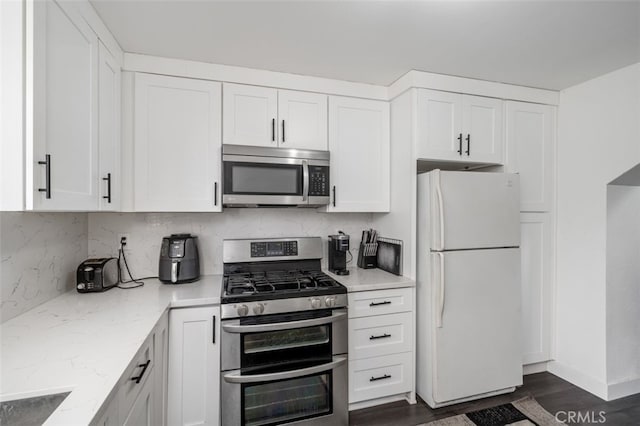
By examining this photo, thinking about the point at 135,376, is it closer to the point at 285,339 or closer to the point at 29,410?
the point at 29,410

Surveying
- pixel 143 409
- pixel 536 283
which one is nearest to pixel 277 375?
pixel 143 409

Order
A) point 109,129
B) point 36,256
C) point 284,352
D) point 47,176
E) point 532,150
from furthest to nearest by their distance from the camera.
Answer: point 532,150
point 284,352
point 109,129
point 36,256
point 47,176

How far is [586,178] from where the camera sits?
2426 millimetres

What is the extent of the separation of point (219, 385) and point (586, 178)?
10.2ft

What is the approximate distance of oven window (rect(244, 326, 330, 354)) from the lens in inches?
71.8

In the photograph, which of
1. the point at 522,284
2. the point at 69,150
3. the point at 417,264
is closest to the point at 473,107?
the point at 417,264

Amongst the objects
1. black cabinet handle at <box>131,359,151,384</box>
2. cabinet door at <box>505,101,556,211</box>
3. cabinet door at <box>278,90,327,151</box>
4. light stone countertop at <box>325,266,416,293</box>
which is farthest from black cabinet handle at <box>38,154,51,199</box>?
cabinet door at <box>505,101,556,211</box>

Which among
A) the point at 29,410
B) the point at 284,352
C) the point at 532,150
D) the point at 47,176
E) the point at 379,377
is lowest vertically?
the point at 379,377

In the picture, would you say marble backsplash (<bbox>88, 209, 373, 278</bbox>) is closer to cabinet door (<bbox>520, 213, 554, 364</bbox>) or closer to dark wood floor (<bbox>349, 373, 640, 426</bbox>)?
dark wood floor (<bbox>349, 373, 640, 426</bbox>)

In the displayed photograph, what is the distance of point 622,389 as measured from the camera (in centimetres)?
229

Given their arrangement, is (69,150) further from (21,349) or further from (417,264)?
(417,264)

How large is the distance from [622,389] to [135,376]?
328 centimetres

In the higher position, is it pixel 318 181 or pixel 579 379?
pixel 318 181

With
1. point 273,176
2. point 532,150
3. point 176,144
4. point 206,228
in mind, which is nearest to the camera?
point 176,144
